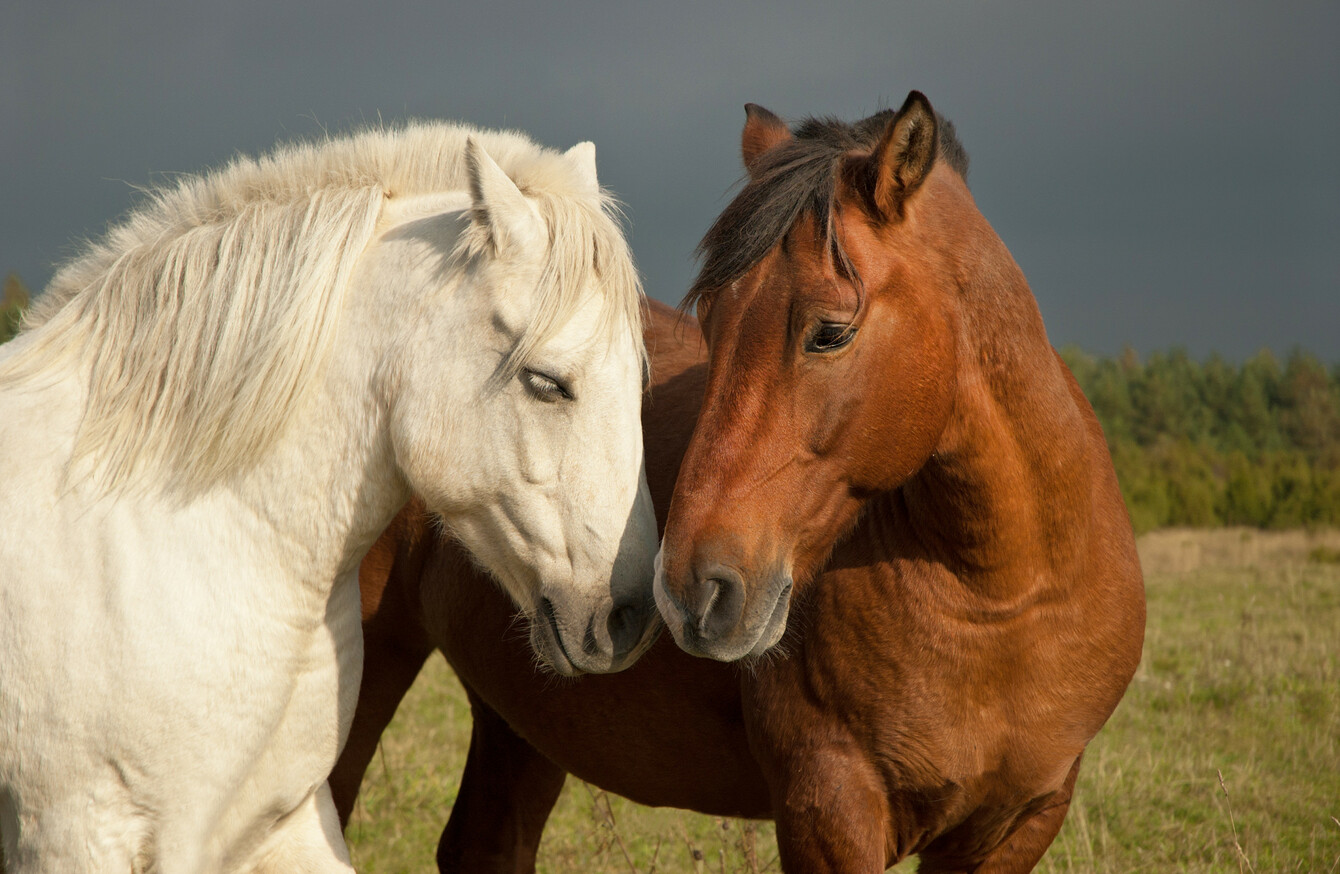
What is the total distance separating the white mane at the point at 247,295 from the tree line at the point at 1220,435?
22.1 metres

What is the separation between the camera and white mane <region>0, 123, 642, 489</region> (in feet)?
7.48

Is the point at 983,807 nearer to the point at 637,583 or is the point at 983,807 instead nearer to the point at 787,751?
the point at 787,751

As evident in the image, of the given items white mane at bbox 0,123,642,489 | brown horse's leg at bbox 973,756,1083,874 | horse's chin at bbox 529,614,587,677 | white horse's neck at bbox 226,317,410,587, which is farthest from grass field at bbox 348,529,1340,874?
white mane at bbox 0,123,642,489

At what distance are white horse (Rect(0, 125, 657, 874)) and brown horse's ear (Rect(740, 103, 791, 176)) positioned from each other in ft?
2.38

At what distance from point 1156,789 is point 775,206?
415cm

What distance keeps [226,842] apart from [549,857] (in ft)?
8.81

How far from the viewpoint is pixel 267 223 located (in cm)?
242

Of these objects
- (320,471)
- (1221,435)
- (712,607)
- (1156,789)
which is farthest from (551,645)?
(1221,435)

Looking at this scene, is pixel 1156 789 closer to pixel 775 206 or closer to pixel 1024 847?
pixel 1024 847

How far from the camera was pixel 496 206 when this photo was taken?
2188 millimetres

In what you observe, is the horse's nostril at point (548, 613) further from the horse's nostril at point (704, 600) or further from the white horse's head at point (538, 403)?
the horse's nostril at point (704, 600)

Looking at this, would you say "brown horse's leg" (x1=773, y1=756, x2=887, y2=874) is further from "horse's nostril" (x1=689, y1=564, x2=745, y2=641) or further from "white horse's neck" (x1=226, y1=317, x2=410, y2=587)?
"white horse's neck" (x1=226, y1=317, x2=410, y2=587)

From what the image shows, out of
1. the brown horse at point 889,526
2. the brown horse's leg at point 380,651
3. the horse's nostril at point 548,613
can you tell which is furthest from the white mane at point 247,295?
the brown horse's leg at point 380,651

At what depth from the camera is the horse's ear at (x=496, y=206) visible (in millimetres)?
2170
